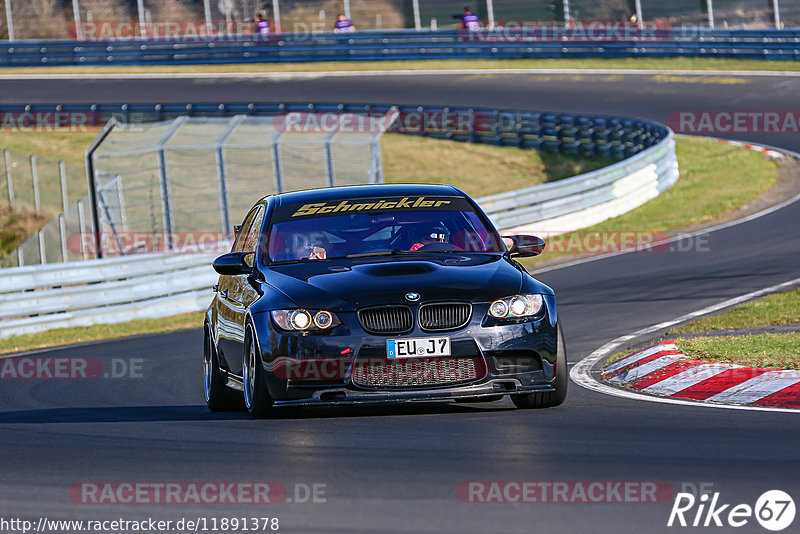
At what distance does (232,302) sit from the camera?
9023 millimetres

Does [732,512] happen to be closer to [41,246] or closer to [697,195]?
[41,246]

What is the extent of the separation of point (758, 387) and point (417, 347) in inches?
93.0

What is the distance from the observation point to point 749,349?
9961 millimetres

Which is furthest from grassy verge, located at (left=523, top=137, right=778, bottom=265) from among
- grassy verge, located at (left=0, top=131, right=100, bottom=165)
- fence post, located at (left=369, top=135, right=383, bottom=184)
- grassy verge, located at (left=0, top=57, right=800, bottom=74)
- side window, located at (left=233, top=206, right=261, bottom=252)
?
grassy verge, located at (left=0, top=131, right=100, bottom=165)

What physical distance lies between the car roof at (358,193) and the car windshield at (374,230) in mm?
81

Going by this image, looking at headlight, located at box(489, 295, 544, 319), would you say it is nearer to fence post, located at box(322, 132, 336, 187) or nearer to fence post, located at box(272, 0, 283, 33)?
fence post, located at box(322, 132, 336, 187)

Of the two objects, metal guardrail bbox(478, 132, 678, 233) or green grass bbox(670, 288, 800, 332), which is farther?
metal guardrail bbox(478, 132, 678, 233)

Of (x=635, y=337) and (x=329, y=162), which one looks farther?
(x=329, y=162)

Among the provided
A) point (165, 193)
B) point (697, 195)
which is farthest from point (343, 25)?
point (165, 193)

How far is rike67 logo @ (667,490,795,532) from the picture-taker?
4895mm

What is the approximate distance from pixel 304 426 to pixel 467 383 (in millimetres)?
975

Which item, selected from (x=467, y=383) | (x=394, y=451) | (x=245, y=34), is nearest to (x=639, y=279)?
(x=467, y=383)

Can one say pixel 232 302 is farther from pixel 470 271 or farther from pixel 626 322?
pixel 626 322

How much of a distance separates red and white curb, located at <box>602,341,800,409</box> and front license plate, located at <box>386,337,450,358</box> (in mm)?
1944
